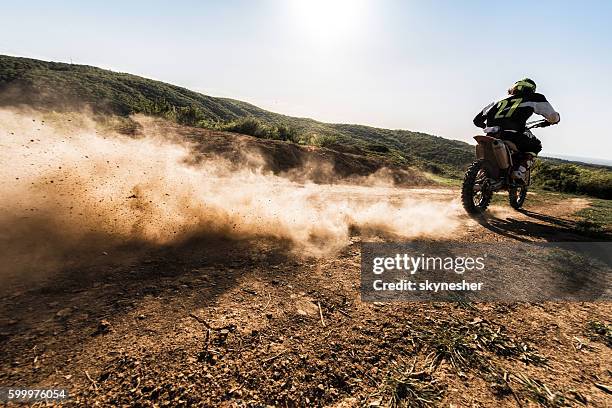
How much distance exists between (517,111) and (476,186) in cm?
186

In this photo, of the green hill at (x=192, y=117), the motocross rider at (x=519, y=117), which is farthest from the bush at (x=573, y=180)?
the motocross rider at (x=519, y=117)

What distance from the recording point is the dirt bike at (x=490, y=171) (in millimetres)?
6879

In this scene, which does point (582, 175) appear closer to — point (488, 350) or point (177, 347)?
point (488, 350)

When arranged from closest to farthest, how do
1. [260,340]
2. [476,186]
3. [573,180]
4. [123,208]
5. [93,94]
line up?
[260,340], [123,208], [476,186], [573,180], [93,94]

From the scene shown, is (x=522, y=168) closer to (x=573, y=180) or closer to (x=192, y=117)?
(x=573, y=180)

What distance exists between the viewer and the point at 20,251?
383 centimetres

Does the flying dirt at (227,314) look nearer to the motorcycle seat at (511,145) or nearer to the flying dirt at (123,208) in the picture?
the flying dirt at (123,208)

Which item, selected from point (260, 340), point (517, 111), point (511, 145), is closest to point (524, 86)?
point (517, 111)

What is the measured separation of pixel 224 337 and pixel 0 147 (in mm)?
5910

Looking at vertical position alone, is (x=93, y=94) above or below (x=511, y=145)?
above

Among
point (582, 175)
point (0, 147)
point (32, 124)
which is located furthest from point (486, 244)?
point (582, 175)

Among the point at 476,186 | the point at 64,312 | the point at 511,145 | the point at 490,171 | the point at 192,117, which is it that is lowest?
the point at 64,312

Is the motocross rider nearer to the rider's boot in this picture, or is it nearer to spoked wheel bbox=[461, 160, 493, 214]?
the rider's boot

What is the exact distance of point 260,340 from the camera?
254cm
